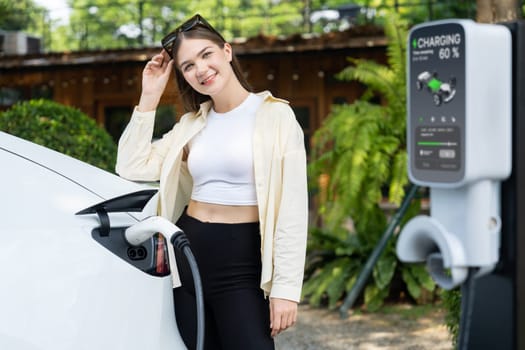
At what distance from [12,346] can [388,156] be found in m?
4.51

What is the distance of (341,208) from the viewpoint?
610 centimetres

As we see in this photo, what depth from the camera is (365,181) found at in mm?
6027

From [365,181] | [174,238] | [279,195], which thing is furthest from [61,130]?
[174,238]

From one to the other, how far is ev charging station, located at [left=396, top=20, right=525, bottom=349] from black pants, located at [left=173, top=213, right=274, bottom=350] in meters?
0.94

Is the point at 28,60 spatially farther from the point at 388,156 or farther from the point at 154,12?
the point at 154,12

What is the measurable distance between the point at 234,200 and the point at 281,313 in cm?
36

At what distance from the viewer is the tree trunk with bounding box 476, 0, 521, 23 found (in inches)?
184

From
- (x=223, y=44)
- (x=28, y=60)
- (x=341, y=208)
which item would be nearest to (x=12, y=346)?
(x=223, y=44)

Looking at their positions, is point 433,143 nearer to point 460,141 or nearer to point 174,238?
point 460,141

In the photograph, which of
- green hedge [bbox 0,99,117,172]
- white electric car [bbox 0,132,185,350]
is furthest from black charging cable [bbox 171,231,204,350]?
green hedge [bbox 0,99,117,172]

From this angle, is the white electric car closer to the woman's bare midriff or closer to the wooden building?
the woman's bare midriff

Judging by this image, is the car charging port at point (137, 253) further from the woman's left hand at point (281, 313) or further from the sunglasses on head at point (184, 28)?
the sunglasses on head at point (184, 28)

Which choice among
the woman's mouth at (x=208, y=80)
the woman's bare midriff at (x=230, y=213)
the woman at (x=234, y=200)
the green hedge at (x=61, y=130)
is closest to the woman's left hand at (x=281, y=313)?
the woman at (x=234, y=200)

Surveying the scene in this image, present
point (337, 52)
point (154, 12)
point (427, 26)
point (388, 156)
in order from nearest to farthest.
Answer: point (427, 26) → point (388, 156) → point (337, 52) → point (154, 12)
